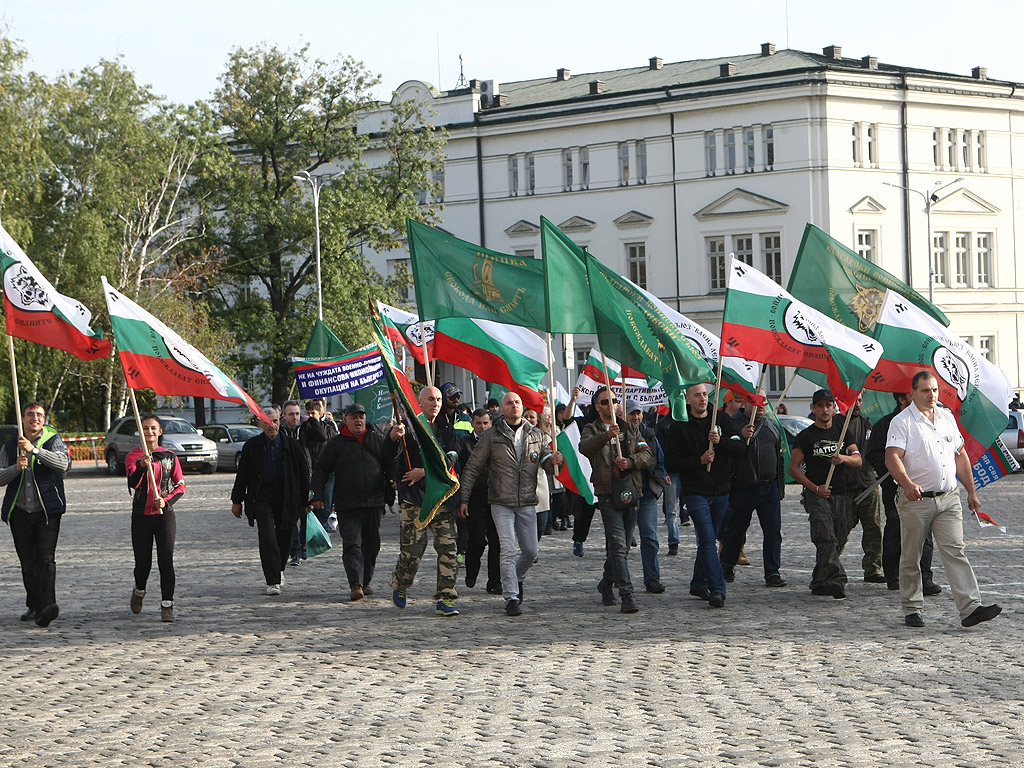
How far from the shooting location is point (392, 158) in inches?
2218

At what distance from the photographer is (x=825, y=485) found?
44.3ft

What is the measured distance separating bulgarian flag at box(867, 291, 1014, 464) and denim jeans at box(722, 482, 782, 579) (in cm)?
139

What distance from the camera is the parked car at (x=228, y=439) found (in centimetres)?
4394

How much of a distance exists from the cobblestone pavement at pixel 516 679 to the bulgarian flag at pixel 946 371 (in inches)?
59.2

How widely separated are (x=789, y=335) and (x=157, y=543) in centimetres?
593

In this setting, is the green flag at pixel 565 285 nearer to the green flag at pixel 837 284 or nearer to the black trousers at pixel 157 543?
the green flag at pixel 837 284

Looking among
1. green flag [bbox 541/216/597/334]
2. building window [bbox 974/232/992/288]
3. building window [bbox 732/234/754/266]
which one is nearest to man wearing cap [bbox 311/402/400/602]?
green flag [bbox 541/216/597/334]

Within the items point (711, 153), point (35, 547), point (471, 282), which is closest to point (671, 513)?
point (471, 282)

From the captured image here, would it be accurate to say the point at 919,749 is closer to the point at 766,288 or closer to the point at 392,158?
the point at 766,288

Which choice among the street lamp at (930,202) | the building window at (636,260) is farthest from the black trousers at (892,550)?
the building window at (636,260)

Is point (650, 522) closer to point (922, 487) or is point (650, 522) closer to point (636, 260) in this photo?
point (922, 487)

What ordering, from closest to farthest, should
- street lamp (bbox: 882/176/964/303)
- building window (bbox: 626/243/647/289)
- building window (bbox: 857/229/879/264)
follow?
street lamp (bbox: 882/176/964/303)
building window (bbox: 857/229/879/264)
building window (bbox: 626/243/647/289)

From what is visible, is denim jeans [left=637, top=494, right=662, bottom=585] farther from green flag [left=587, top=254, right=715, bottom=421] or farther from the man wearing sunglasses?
green flag [left=587, top=254, right=715, bottom=421]

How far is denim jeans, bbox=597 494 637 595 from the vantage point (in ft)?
41.7
